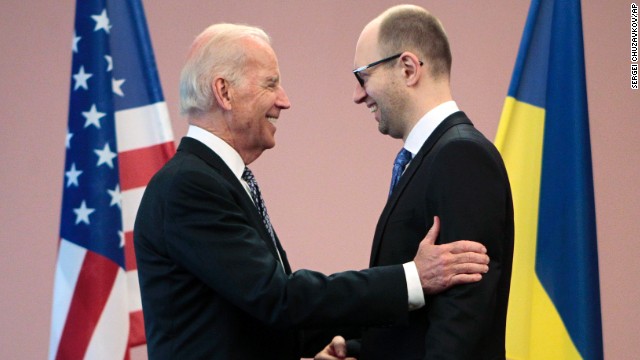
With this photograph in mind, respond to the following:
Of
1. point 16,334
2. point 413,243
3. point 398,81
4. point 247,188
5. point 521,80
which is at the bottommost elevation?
point 16,334

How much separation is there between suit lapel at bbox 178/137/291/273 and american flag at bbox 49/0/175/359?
3.45 ft

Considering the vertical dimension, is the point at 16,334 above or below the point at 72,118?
below

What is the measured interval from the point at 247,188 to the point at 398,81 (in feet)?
1.59

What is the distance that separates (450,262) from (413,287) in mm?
133

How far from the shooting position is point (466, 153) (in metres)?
1.94

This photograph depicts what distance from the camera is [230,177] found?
2.19 m

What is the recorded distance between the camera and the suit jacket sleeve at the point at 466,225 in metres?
1.89

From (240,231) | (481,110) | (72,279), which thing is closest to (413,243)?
(240,231)

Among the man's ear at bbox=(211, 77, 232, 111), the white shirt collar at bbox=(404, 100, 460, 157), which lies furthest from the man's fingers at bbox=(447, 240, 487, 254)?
the man's ear at bbox=(211, 77, 232, 111)

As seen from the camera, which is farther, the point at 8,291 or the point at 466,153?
the point at 8,291

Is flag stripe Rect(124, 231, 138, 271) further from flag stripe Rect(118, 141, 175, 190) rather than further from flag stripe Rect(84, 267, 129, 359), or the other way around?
flag stripe Rect(118, 141, 175, 190)

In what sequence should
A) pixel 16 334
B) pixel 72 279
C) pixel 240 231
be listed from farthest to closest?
1. pixel 16 334
2. pixel 72 279
3. pixel 240 231

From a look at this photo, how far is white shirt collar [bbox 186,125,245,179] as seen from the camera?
2.24 metres

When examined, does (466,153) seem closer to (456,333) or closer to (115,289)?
(456,333)
